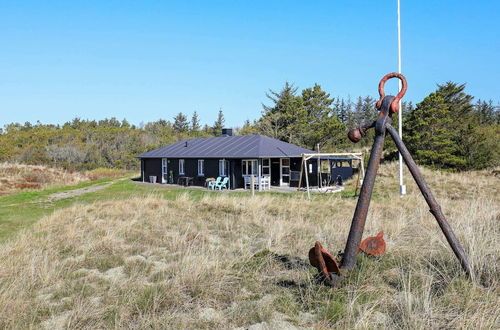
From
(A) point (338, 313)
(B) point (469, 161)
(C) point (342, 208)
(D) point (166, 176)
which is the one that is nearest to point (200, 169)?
(D) point (166, 176)

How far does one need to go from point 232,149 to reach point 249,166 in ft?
5.85

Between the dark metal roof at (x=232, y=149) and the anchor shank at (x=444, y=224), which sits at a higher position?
the dark metal roof at (x=232, y=149)

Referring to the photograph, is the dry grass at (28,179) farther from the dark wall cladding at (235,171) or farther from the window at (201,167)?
the window at (201,167)

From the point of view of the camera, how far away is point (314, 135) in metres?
39.1

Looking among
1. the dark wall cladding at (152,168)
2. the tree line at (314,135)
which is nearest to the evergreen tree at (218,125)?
the tree line at (314,135)

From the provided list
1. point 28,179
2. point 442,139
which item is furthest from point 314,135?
point 28,179

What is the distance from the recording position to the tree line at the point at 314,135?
30.2m

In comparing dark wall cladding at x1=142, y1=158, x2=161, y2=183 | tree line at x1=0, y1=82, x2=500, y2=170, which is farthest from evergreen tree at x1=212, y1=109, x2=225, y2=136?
dark wall cladding at x1=142, y1=158, x2=161, y2=183

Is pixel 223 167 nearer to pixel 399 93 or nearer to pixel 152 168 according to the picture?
pixel 152 168

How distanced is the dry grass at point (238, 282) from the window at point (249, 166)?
Result: 1597 cm

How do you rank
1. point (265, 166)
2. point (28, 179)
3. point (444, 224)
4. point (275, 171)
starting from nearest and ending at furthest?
point (444, 224)
point (265, 166)
point (275, 171)
point (28, 179)

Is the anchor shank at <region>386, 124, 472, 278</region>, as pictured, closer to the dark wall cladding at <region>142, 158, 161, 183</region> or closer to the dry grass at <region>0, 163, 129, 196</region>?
the dry grass at <region>0, 163, 129, 196</region>

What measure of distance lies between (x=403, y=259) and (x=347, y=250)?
126 cm

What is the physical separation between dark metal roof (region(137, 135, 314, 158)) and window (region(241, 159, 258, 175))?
71 centimetres
